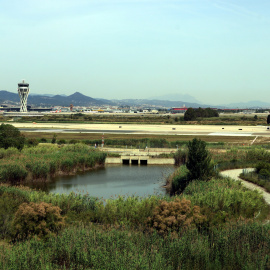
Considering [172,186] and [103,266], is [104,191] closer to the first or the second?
[172,186]

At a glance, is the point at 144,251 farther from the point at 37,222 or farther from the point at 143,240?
the point at 37,222

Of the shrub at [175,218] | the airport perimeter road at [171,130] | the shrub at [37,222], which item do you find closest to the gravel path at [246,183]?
the shrub at [175,218]

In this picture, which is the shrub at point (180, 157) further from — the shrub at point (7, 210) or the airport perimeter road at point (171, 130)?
the airport perimeter road at point (171, 130)

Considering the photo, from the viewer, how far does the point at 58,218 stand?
74.6ft

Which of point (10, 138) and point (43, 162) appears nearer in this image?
point (43, 162)

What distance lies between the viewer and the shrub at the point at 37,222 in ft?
71.2

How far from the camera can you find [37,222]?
22125 millimetres

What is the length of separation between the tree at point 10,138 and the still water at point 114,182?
532 inches

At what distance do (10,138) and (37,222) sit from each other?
41.6m

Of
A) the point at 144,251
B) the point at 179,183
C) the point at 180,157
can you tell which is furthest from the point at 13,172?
the point at 144,251

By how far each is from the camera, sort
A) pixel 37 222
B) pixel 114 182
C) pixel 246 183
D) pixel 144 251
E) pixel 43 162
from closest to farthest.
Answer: pixel 144 251, pixel 37 222, pixel 246 183, pixel 114 182, pixel 43 162

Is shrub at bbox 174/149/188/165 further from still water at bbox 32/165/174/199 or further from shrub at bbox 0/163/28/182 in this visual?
shrub at bbox 0/163/28/182

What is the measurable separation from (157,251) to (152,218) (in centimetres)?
392

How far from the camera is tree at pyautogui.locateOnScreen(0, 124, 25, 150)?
60.5 meters
